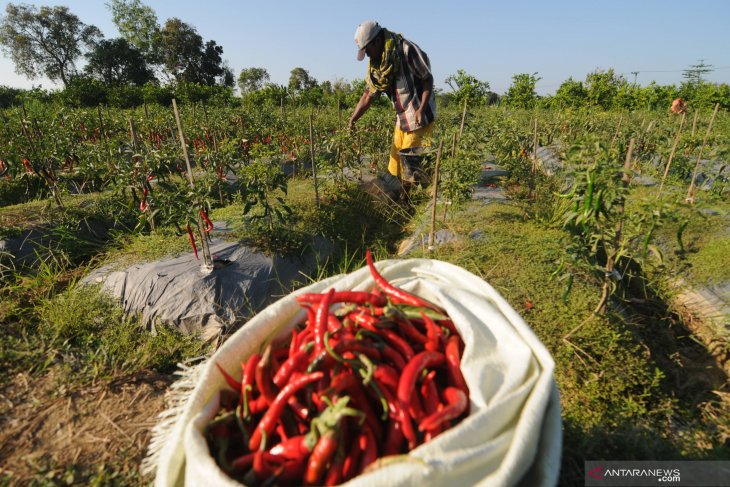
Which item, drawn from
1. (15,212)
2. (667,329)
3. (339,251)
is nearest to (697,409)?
(667,329)

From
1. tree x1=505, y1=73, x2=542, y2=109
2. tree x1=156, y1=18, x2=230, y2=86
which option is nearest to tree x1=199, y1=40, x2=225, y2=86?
tree x1=156, y1=18, x2=230, y2=86

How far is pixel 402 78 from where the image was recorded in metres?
5.26

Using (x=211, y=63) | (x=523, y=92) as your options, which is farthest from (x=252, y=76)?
(x=523, y=92)

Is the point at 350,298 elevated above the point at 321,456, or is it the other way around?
the point at 350,298

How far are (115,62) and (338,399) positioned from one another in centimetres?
4903

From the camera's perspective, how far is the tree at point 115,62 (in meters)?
38.6

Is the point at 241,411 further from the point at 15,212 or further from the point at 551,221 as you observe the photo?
the point at 15,212

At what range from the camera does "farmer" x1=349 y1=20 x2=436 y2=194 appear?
5000 mm

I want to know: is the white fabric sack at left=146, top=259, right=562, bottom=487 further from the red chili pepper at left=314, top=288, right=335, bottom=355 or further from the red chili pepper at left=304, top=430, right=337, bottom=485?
the red chili pepper at left=314, top=288, right=335, bottom=355

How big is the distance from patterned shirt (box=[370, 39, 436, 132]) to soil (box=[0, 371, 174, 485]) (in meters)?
4.37

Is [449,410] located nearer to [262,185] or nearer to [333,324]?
[333,324]

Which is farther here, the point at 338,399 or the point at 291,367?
the point at 291,367

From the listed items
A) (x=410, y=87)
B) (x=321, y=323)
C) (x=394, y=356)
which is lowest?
(x=394, y=356)

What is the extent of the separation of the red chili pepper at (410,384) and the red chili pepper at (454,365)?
0.24 feet
